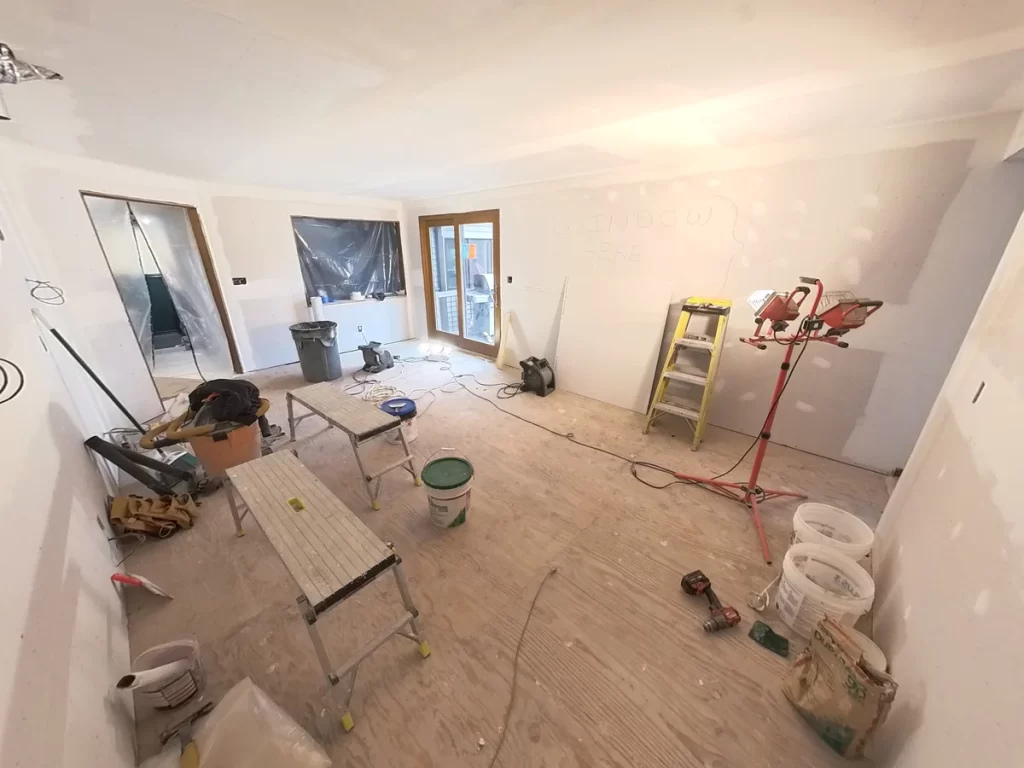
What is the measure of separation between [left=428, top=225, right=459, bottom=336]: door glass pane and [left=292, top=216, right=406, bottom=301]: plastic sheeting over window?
0.55 m

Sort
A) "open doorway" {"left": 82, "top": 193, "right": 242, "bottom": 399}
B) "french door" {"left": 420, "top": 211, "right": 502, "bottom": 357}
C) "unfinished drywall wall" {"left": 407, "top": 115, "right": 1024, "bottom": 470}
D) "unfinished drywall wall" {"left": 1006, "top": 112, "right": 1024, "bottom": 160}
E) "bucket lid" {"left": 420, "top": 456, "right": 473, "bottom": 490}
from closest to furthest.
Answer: "unfinished drywall wall" {"left": 1006, "top": 112, "right": 1024, "bottom": 160}
"bucket lid" {"left": 420, "top": 456, "right": 473, "bottom": 490}
"unfinished drywall wall" {"left": 407, "top": 115, "right": 1024, "bottom": 470}
"open doorway" {"left": 82, "top": 193, "right": 242, "bottom": 399}
"french door" {"left": 420, "top": 211, "right": 502, "bottom": 357}

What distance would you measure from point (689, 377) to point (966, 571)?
1.90 m

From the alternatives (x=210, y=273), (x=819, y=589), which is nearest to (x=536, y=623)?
(x=819, y=589)

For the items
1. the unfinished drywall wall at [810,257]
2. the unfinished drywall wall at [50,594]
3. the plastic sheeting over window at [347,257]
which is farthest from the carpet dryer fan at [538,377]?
the unfinished drywall wall at [50,594]

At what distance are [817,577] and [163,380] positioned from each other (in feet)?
20.3

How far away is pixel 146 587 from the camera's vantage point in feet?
5.35

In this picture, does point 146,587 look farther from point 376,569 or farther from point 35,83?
point 35,83

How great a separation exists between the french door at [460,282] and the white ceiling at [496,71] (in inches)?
103

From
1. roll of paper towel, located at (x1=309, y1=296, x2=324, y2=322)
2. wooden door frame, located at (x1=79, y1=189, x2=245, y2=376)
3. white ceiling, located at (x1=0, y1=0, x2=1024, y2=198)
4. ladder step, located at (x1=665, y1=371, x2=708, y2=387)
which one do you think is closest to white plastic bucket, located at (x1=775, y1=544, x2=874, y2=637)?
ladder step, located at (x1=665, y1=371, x2=708, y2=387)

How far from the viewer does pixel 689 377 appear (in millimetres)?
2850

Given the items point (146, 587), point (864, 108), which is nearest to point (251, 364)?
point (146, 587)

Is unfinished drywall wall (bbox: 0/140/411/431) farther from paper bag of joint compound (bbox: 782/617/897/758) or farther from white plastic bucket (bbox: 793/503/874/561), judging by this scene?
white plastic bucket (bbox: 793/503/874/561)

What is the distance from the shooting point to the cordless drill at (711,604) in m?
1.52

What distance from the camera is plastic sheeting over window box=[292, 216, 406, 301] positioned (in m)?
4.63
